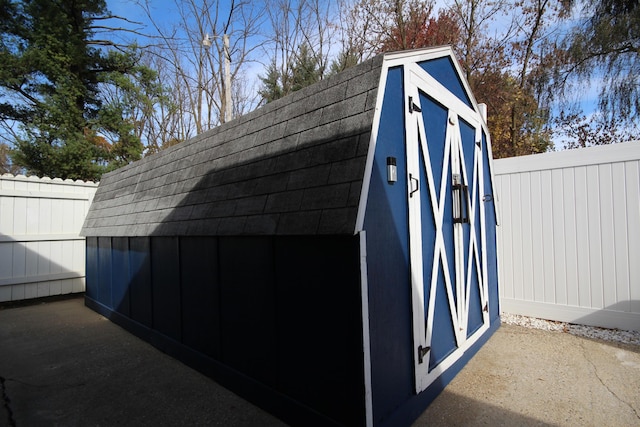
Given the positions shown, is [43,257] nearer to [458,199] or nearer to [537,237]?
[458,199]

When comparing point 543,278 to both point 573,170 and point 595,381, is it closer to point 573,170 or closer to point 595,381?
point 573,170

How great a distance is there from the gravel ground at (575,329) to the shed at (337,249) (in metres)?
0.83

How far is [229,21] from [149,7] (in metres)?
2.85

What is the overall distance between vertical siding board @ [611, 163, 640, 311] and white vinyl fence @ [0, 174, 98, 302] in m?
9.70

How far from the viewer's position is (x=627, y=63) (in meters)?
9.22

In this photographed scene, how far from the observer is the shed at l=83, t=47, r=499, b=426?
2.15 metres

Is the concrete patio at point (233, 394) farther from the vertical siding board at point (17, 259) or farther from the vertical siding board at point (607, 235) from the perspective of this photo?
the vertical siding board at point (17, 259)

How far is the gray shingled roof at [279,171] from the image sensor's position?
221 centimetres

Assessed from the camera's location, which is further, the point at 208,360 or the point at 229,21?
the point at 229,21

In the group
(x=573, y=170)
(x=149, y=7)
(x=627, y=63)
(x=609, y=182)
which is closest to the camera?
(x=609, y=182)

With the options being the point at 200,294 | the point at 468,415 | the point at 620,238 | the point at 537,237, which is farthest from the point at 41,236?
the point at 620,238

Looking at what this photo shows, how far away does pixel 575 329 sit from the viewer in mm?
4262

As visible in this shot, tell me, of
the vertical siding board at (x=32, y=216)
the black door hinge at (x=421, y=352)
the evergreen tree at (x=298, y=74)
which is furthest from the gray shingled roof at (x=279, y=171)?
the evergreen tree at (x=298, y=74)

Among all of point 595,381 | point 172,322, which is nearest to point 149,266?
point 172,322
